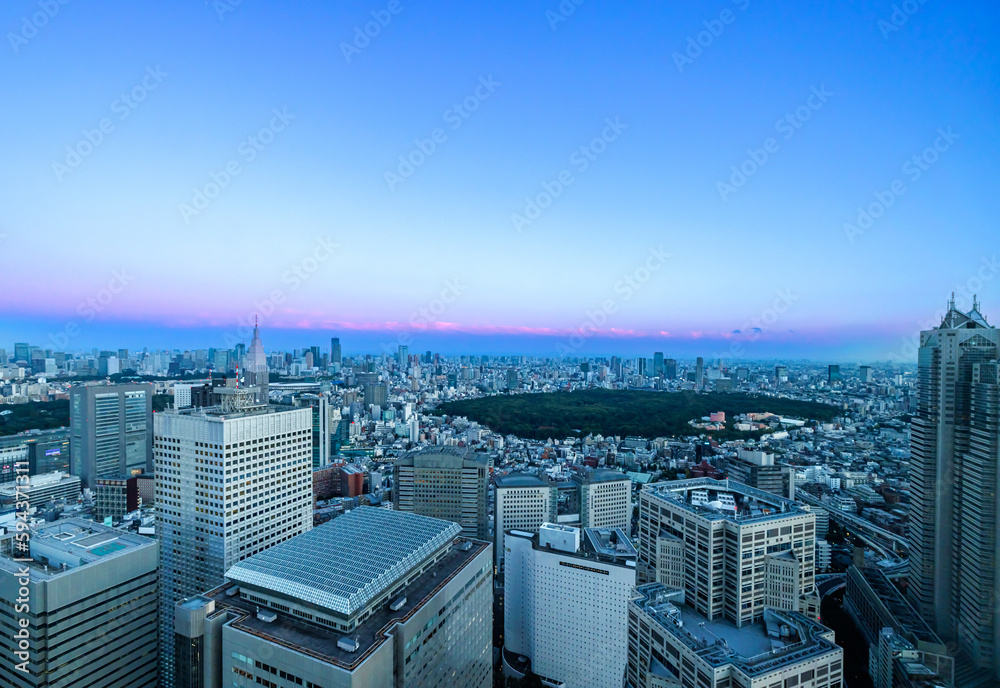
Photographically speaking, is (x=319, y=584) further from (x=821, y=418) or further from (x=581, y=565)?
(x=821, y=418)

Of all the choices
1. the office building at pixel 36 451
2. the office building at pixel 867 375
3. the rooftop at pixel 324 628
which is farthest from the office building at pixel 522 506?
the office building at pixel 867 375

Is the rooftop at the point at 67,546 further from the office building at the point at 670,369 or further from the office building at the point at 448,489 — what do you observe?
the office building at the point at 670,369

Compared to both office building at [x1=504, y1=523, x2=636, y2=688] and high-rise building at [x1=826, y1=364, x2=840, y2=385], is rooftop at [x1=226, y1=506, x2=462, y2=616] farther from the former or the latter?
high-rise building at [x1=826, y1=364, x2=840, y2=385]

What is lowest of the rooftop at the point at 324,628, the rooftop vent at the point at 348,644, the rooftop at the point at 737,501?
the rooftop at the point at 324,628

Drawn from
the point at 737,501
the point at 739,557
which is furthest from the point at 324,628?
the point at 737,501

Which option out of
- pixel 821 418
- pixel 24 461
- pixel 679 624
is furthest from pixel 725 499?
pixel 821 418

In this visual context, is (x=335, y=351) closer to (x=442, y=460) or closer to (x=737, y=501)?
(x=442, y=460)
